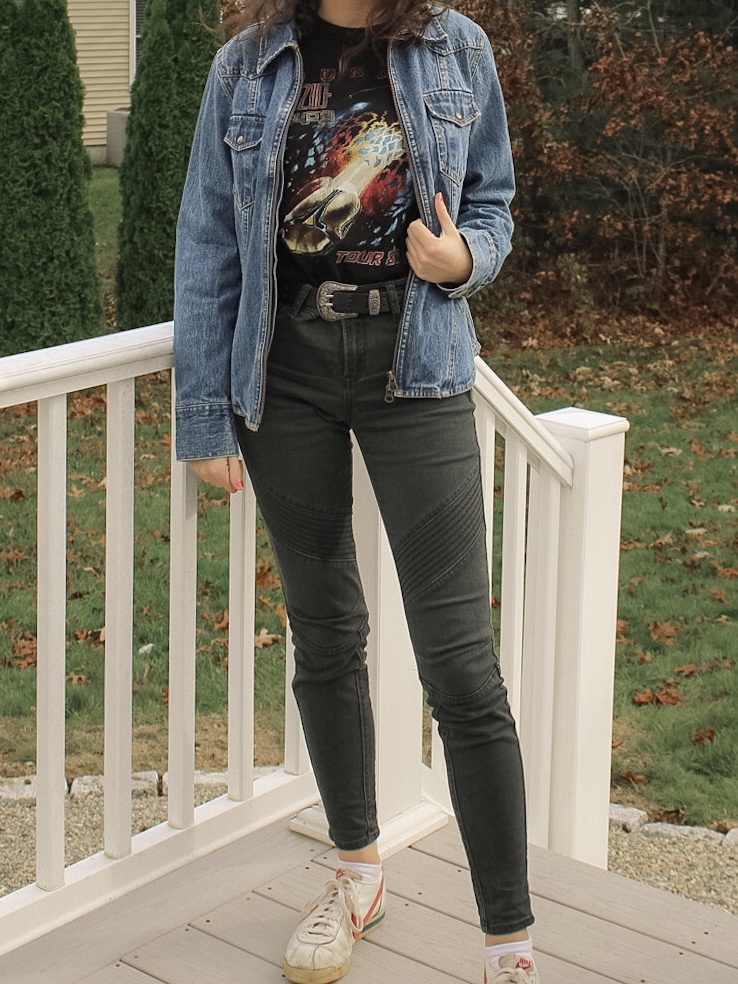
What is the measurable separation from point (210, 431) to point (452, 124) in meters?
0.67

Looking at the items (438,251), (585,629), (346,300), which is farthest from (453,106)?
(585,629)

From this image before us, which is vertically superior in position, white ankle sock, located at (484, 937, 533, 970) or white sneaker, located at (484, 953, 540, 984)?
white ankle sock, located at (484, 937, 533, 970)

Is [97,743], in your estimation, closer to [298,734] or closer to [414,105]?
[298,734]

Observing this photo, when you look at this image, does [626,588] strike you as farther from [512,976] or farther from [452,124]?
[452,124]

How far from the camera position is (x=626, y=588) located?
5.89m

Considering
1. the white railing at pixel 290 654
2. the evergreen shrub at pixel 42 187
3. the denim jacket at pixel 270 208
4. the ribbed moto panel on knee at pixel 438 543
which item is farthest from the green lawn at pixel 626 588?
the denim jacket at pixel 270 208

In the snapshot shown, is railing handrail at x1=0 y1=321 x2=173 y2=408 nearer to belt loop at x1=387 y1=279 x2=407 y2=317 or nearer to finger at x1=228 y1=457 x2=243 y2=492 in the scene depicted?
finger at x1=228 y1=457 x2=243 y2=492

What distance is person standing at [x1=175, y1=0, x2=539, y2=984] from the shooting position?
2.26m

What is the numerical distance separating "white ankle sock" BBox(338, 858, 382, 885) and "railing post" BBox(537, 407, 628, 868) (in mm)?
807

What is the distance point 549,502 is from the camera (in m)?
3.18

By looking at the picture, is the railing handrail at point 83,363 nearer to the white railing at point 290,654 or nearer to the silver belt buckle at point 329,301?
the white railing at point 290,654

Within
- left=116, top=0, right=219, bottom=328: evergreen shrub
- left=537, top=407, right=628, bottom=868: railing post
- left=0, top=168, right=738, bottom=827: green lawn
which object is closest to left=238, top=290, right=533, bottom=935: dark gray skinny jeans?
left=537, top=407, right=628, bottom=868: railing post

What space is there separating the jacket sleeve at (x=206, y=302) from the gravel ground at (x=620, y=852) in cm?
180

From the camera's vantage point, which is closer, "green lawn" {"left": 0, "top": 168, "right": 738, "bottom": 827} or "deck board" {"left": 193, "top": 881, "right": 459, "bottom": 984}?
"deck board" {"left": 193, "top": 881, "right": 459, "bottom": 984}
